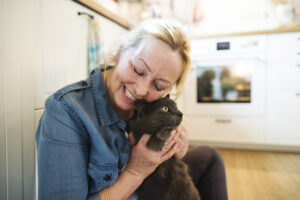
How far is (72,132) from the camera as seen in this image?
0.57 meters

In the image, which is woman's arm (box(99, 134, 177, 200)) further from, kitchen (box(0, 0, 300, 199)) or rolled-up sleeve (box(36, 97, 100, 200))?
kitchen (box(0, 0, 300, 199))

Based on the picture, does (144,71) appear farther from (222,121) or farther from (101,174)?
(222,121)

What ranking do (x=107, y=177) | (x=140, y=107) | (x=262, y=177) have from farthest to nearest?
(x=262, y=177) < (x=140, y=107) < (x=107, y=177)

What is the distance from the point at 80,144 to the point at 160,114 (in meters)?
0.34

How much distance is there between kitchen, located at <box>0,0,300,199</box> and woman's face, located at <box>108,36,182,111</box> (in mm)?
264

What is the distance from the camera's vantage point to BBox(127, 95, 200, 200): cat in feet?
2.49

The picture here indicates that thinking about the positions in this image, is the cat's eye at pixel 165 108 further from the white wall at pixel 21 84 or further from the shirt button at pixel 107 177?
the white wall at pixel 21 84

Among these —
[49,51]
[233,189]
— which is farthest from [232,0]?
[49,51]

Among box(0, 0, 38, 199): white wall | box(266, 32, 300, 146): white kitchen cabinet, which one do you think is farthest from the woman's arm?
box(266, 32, 300, 146): white kitchen cabinet

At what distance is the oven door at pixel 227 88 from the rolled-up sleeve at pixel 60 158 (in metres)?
1.89

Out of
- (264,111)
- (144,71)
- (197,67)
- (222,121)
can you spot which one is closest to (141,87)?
(144,71)

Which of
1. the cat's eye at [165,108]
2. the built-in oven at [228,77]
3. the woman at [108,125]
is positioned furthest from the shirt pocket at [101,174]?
the built-in oven at [228,77]

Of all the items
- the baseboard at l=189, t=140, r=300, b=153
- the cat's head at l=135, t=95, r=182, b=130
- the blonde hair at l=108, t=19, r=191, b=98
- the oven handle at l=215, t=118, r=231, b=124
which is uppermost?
the blonde hair at l=108, t=19, r=191, b=98

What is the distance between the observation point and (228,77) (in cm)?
218
